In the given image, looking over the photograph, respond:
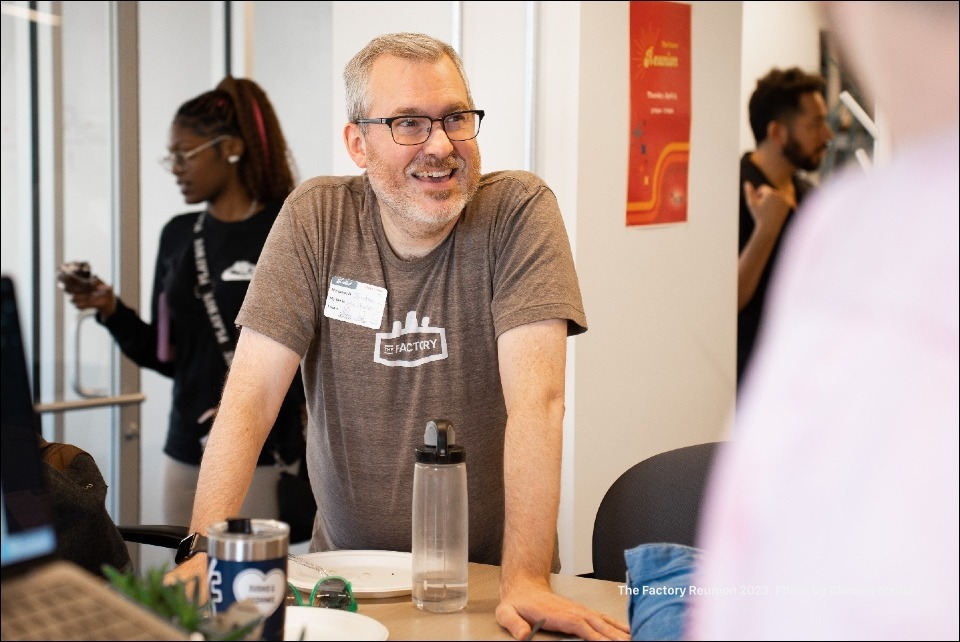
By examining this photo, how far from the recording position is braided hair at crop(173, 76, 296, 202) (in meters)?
3.29

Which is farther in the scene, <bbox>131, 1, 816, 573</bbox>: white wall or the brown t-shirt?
<bbox>131, 1, 816, 573</bbox>: white wall

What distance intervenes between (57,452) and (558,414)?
85cm

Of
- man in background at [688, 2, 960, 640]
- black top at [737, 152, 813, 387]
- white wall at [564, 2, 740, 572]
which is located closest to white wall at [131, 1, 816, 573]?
white wall at [564, 2, 740, 572]

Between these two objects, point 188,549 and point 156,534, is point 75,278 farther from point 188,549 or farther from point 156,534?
point 188,549

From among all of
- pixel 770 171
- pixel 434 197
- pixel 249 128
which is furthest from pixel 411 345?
pixel 770 171

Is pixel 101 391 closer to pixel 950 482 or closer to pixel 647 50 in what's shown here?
pixel 647 50

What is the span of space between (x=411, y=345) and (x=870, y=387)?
143 cm

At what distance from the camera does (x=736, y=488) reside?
1.98 ft

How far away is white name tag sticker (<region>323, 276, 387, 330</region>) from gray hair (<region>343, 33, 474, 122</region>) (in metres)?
0.34

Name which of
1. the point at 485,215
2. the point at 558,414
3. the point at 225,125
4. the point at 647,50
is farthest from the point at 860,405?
the point at 647,50

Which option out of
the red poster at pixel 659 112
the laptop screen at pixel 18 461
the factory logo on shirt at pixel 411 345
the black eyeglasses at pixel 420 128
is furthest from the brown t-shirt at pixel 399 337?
the red poster at pixel 659 112

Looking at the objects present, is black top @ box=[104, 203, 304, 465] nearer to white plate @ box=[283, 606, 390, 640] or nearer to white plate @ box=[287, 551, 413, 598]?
white plate @ box=[287, 551, 413, 598]

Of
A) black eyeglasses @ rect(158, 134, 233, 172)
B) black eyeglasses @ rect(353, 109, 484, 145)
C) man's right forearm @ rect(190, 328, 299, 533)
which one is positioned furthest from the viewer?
black eyeglasses @ rect(158, 134, 233, 172)

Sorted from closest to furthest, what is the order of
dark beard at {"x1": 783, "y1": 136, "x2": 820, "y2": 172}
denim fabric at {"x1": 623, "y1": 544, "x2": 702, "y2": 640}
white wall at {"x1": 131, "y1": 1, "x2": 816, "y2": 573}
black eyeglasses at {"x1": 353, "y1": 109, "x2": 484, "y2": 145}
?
1. denim fabric at {"x1": 623, "y1": 544, "x2": 702, "y2": 640}
2. black eyeglasses at {"x1": 353, "y1": 109, "x2": 484, "y2": 145}
3. white wall at {"x1": 131, "y1": 1, "x2": 816, "y2": 573}
4. dark beard at {"x1": 783, "y1": 136, "x2": 820, "y2": 172}
